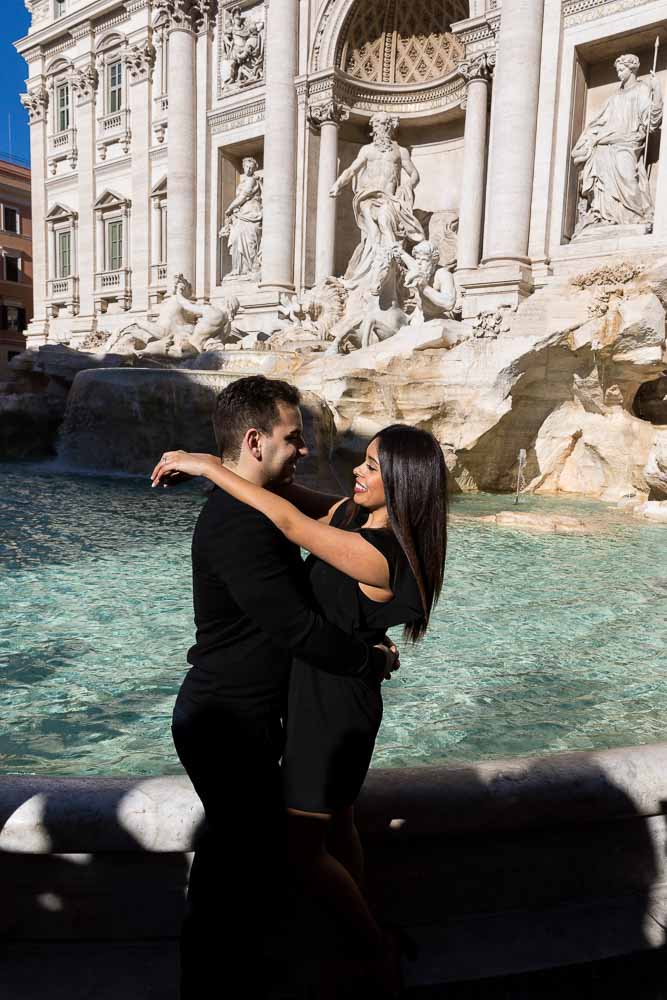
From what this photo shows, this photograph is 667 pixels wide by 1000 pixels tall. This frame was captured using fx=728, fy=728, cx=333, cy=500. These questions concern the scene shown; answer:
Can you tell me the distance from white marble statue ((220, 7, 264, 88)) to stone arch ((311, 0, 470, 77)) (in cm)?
256

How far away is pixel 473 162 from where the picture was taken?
15.0 metres

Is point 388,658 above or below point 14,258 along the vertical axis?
below

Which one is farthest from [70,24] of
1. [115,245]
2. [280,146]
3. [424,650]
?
[424,650]

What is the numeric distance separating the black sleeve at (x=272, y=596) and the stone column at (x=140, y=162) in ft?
71.4

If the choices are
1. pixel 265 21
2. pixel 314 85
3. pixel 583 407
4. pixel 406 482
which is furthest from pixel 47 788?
pixel 265 21

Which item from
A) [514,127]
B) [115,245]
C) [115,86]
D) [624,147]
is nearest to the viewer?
[624,147]

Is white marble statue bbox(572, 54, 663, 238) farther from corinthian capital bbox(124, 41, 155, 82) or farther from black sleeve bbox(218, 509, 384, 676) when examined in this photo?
corinthian capital bbox(124, 41, 155, 82)

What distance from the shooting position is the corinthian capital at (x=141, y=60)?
833 inches

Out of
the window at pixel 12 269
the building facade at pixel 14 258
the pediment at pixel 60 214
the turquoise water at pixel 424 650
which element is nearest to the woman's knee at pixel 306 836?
the turquoise water at pixel 424 650

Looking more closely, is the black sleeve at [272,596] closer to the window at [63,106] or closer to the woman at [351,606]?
the woman at [351,606]

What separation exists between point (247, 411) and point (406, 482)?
1.14ft

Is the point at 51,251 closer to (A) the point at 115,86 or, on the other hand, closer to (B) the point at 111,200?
(B) the point at 111,200

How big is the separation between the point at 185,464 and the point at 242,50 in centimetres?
2075

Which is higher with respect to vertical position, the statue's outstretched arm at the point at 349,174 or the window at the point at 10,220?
the window at the point at 10,220
